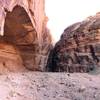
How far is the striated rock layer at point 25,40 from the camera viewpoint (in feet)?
36.6

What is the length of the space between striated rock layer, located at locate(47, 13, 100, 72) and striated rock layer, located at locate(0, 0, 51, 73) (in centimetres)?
91

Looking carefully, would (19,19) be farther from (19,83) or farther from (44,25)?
(19,83)

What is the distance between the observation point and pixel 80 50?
11555 millimetres

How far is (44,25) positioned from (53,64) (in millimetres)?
2026

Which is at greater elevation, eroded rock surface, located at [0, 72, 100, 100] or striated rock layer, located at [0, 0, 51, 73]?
striated rock layer, located at [0, 0, 51, 73]

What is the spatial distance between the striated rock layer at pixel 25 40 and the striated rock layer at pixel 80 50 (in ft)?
2.99

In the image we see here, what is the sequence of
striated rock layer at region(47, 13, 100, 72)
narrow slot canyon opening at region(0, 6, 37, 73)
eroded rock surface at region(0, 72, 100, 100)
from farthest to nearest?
1. narrow slot canyon opening at region(0, 6, 37, 73)
2. striated rock layer at region(47, 13, 100, 72)
3. eroded rock surface at region(0, 72, 100, 100)

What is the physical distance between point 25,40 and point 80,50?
95.1 inches

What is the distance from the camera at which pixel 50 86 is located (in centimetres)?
719

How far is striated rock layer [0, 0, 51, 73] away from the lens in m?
11.2

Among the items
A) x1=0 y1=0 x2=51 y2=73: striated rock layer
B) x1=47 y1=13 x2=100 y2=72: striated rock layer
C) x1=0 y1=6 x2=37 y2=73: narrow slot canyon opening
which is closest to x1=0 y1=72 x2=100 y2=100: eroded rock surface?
x1=47 y1=13 x2=100 y2=72: striated rock layer

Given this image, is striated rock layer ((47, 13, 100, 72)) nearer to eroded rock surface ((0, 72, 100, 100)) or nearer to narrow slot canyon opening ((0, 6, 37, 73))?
narrow slot canyon opening ((0, 6, 37, 73))

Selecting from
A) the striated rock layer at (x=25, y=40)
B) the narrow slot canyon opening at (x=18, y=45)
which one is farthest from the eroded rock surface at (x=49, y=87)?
the narrow slot canyon opening at (x=18, y=45)

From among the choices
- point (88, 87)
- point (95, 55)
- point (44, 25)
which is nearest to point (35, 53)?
point (44, 25)
